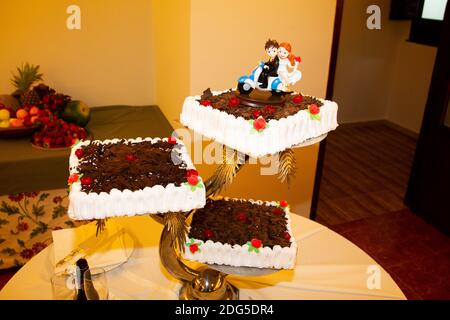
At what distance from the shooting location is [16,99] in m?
2.71

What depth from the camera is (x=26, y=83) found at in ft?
8.98

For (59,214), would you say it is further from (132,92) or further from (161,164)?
(161,164)

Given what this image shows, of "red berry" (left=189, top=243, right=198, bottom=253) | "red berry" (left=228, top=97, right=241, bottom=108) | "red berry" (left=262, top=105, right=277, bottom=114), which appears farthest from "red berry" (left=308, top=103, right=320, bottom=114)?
"red berry" (left=189, top=243, right=198, bottom=253)

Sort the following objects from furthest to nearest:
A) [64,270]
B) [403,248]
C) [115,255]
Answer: [403,248], [115,255], [64,270]

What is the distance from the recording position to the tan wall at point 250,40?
2.09 metres

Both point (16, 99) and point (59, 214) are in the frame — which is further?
point (16, 99)

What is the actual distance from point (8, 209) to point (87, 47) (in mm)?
1249

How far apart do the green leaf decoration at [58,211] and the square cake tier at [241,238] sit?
123 centimetres

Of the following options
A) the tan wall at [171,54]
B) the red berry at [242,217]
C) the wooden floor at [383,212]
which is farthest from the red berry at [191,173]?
the wooden floor at [383,212]

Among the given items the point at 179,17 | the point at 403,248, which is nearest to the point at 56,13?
the point at 179,17

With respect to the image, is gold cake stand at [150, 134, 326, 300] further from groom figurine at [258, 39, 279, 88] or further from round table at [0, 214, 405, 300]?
groom figurine at [258, 39, 279, 88]

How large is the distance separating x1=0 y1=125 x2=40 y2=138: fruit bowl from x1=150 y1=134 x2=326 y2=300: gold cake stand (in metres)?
1.47

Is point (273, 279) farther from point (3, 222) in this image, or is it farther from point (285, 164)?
point (3, 222)

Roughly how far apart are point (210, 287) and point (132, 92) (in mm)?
2059
